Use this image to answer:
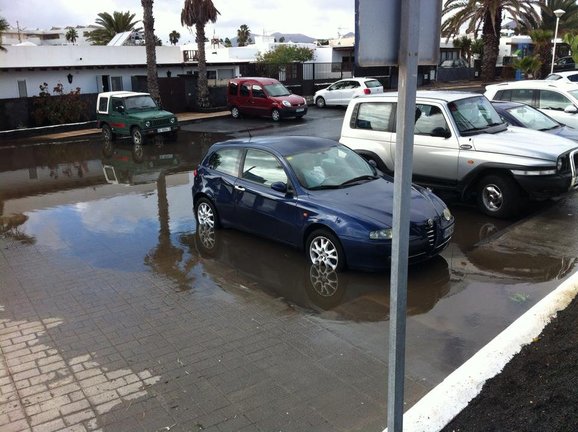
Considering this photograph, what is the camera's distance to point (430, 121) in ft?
31.8

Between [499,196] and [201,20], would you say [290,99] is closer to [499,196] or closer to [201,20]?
[201,20]

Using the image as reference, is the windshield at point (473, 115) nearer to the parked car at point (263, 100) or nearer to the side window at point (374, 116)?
the side window at point (374, 116)

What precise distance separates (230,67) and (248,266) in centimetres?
3130

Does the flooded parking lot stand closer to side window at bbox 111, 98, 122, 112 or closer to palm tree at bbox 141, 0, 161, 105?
side window at bbox 111, 98, 122, 112

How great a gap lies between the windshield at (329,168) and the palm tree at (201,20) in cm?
2175

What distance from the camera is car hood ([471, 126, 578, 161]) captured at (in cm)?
865

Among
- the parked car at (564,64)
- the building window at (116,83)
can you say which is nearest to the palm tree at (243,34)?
the parked car at (564,64)

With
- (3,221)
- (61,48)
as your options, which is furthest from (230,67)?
(3,221)

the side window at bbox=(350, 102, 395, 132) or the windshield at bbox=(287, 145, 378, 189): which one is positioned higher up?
the side window at bbox=(350, 102, 395, 132)

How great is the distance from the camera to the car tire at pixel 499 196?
8883 mm

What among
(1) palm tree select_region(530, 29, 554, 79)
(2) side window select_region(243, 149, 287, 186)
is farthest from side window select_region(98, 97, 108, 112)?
(1) palm tree select_region(530, 29, 554, 79)

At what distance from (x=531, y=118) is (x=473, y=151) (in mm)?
3170

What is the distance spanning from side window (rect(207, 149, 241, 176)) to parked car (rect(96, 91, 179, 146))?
36.8ft

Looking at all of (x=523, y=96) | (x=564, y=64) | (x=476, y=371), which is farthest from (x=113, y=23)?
(x=476, y=371)
